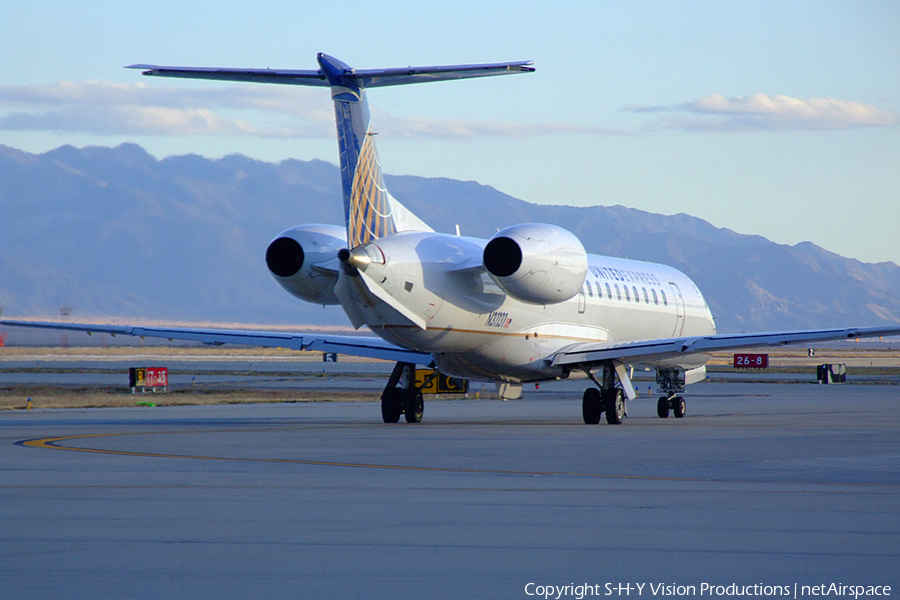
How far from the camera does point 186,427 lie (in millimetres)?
26969

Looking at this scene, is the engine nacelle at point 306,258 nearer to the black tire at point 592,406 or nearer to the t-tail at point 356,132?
the t-tail at point 356,132

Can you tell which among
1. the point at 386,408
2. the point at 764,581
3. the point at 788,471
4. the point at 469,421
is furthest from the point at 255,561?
the point at 469,421

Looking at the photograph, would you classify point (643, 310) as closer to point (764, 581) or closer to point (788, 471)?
point (788, 471)

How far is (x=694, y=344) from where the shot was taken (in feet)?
90.4

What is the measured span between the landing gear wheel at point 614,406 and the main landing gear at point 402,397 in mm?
4300

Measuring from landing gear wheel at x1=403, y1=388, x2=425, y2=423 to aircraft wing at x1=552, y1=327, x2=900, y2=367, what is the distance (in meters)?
3.33

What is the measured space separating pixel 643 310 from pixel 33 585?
1047 inches

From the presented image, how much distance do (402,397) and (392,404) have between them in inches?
11.4

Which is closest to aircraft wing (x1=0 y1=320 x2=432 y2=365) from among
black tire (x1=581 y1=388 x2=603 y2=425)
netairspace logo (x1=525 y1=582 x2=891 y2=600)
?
black tire (x1=581 y1=388 x2=603 y2=425)

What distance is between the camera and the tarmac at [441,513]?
861cm

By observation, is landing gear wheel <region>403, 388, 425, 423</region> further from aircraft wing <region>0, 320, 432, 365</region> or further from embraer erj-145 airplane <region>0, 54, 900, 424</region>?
aircraft wing <region>0, 320, 432, 365</region>

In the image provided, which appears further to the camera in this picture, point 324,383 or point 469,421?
point 324,383

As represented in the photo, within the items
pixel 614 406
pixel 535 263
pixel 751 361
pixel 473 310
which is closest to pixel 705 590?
pixel 535 263

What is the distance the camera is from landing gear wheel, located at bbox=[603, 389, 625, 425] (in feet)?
92.2
